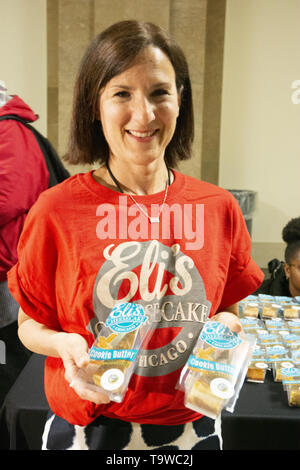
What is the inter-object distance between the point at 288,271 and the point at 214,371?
1786mm

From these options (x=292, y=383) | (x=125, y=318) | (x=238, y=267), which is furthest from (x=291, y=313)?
(x=125, y=318)

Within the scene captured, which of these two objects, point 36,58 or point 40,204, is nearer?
point 40,204

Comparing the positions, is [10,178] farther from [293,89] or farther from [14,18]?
[293,89]

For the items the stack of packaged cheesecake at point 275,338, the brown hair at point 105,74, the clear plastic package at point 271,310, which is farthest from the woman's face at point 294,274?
the brown hair at point 105,74

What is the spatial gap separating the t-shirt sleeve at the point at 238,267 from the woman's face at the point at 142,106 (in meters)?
0.25

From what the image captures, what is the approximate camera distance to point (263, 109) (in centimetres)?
498

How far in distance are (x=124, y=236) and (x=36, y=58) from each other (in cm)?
447

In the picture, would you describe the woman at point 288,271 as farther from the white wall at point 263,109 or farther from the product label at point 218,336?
the white wall at point 263,109

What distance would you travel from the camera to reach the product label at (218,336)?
0.84 metres

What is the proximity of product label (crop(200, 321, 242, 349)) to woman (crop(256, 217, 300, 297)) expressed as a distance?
167 cm

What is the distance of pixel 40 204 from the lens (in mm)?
884

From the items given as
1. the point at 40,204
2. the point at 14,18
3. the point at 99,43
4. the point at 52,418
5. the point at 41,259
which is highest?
the point at 14,18

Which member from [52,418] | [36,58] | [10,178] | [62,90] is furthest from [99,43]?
[36,58]

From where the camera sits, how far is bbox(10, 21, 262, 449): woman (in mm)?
828
